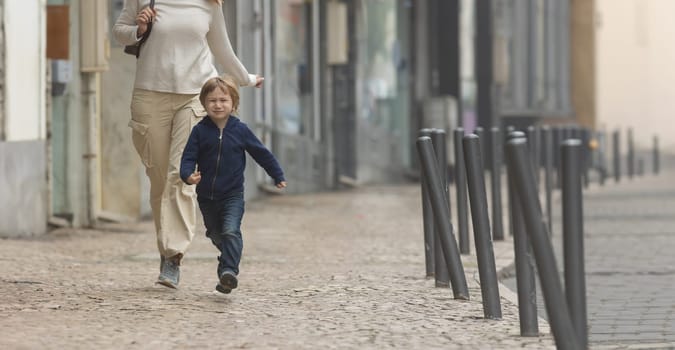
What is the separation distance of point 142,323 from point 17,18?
572 centimetres

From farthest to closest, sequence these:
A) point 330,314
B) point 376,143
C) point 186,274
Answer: point 376,143 → point 186,274 → point 330,314

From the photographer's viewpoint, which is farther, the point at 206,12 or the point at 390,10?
the point at 390,10

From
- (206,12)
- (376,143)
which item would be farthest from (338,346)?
(376,143)

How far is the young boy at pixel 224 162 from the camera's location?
792 cm

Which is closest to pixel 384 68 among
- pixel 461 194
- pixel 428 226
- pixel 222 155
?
pixel 461 194

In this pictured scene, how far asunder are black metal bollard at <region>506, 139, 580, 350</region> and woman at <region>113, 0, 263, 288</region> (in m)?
2.70

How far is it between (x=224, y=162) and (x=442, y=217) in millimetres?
1051

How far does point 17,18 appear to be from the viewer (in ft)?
40.2

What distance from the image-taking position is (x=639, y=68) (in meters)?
49.8

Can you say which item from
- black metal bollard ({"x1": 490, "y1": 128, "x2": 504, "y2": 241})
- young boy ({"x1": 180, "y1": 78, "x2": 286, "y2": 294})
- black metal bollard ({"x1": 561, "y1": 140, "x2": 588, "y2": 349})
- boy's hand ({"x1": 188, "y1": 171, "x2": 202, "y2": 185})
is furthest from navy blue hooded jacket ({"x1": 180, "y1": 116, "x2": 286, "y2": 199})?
black metal bollard ({"x1": 490, "y1": 128, "x2": 504, "y2": 241})

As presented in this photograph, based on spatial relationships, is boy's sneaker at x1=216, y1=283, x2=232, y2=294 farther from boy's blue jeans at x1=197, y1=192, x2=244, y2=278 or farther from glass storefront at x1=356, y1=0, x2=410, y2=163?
glass storefront at x1=356, y1=0, x2=410, y2=163

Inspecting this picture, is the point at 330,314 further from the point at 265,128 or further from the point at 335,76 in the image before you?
the point at 335,76

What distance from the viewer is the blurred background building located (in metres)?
12.7

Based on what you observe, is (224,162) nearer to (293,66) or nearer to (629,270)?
(629,270)
